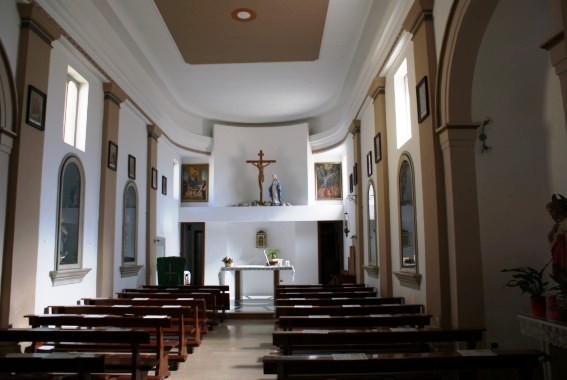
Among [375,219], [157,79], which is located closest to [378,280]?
[375,219]

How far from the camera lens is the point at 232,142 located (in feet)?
51.0

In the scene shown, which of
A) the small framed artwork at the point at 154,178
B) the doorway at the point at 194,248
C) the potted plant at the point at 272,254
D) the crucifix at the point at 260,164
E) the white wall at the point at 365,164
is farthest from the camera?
the doorway at the point at 194,248

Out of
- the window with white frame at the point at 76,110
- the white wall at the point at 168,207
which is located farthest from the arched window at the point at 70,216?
the white wall at the point at 168,207

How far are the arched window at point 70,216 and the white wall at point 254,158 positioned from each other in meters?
7.53

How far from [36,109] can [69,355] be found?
12.7 feet

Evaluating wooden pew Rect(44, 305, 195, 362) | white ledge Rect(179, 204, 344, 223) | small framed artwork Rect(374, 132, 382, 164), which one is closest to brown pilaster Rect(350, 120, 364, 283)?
small framed artwork Rect(374, 132, 382, 164)

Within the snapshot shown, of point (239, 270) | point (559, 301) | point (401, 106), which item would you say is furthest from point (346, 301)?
point (239, 270)

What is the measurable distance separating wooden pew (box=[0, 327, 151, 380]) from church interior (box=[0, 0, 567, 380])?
134cm

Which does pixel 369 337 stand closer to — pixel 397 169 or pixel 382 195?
pixel 397 169

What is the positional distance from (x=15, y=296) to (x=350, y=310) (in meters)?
4.10

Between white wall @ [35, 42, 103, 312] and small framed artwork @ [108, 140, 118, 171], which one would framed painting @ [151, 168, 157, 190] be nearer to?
small framed artwork @ [108, 140, 118, 171]

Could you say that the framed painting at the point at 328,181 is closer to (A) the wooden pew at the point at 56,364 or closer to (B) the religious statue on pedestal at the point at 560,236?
(B) the religious statue on pedestal at the point at 560,236

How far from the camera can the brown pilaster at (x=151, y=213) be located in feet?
36.8

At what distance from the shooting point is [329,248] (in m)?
15.0
